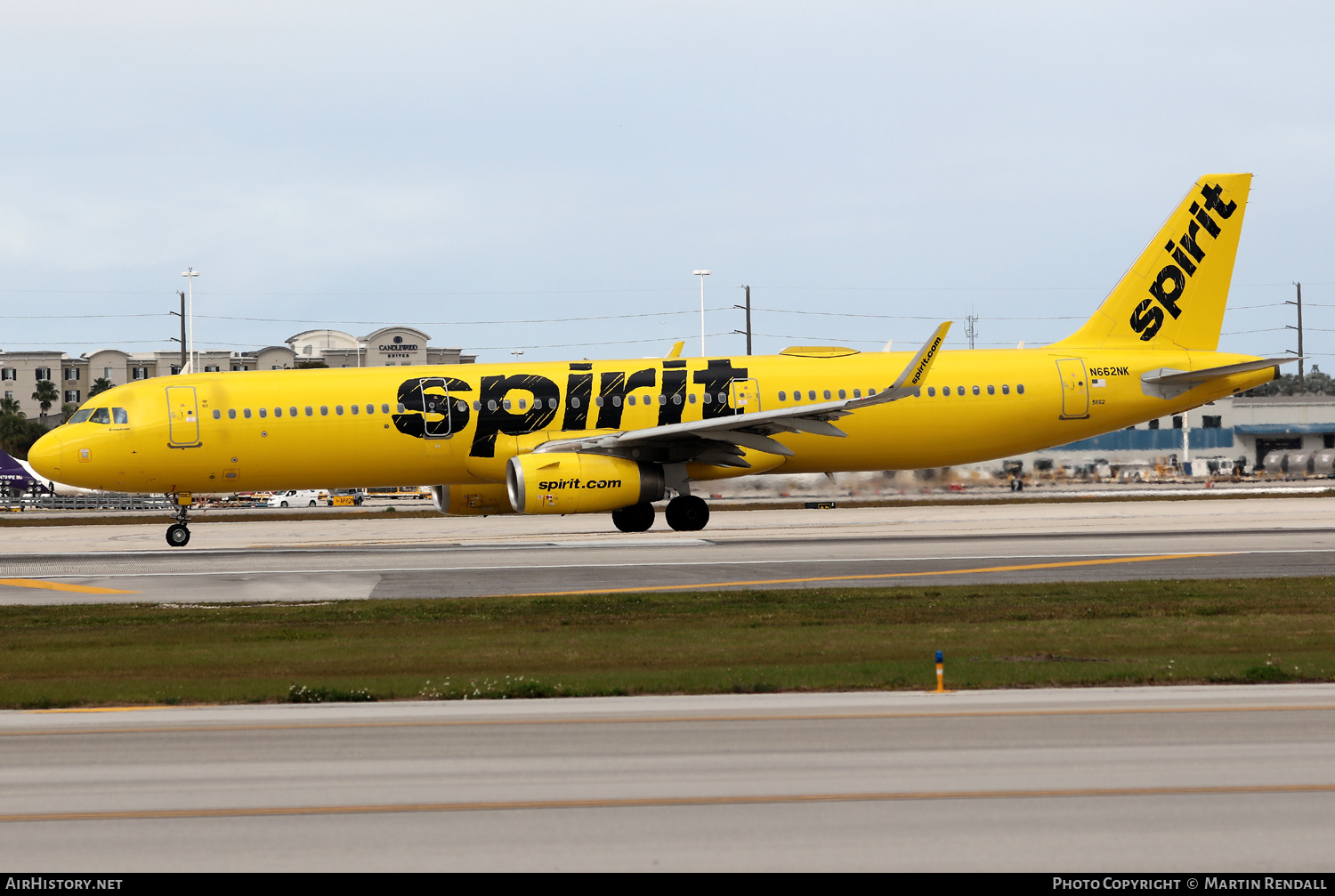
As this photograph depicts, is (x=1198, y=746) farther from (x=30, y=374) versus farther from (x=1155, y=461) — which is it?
(x=30, y=374)

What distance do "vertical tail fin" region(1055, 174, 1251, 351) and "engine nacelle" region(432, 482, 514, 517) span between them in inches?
646

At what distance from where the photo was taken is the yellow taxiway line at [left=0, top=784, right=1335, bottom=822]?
8109mm

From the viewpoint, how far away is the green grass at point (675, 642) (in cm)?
1277

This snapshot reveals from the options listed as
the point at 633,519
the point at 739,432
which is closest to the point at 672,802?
the point at 739,432

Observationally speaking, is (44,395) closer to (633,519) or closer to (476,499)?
(476,499)

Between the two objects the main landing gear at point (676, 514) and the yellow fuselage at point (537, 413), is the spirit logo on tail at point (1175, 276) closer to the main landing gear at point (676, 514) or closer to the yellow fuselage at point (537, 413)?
the yellow fuselage at point (537, 413)

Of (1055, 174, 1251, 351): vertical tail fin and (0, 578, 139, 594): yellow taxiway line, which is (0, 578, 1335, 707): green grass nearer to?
(0, 578, 139, 594): yellow taxiway line

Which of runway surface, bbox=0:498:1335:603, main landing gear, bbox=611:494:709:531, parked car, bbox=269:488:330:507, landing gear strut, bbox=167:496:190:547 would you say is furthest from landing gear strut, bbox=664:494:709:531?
parked car, bbox=269:488:330:507

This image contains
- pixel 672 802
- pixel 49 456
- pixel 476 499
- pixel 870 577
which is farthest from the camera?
pixel 476 499

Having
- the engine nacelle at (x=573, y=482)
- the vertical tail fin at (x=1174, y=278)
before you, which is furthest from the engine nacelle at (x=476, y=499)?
the vertical tail fin at (x=1174, y=278)

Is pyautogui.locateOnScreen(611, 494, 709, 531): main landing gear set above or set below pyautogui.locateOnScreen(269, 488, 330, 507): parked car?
above

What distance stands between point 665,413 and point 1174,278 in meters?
15.2

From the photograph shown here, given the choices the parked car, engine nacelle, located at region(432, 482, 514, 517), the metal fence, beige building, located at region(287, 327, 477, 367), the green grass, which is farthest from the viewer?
beige building, located at region(287, 327, 477, 367)

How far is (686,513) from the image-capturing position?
33.6 m
